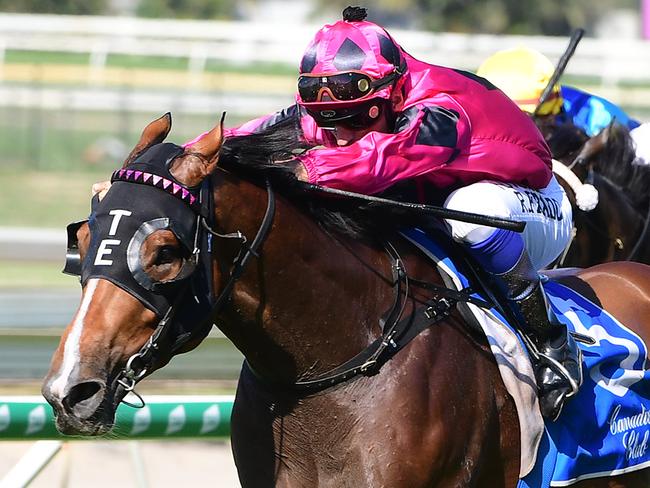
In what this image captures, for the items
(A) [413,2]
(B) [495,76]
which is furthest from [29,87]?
(A) [413,2]

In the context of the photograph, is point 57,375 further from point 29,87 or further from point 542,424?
point 29,87

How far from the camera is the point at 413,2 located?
43656 millimetres

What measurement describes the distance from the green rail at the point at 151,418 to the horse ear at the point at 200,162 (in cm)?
187

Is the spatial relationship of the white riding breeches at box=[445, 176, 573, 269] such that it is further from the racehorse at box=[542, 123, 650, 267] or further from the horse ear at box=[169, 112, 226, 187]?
the racehorse at box=[542, 123, 650, 267]

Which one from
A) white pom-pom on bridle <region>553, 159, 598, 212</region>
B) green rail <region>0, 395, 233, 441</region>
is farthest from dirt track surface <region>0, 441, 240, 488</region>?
white pom-pom on bridle <region>553, 159, 598, 212</region>

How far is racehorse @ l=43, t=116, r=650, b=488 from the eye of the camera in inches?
108

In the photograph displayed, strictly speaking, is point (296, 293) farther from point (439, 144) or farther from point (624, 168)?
point (624, 168)

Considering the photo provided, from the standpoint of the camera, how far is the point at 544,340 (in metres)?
3.52

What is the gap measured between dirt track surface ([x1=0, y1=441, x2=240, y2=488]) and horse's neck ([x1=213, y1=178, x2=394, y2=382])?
303 cm

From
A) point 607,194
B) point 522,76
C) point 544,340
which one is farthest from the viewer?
point 522,76

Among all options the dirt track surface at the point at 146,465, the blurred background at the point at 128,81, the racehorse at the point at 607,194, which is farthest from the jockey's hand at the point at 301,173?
the blurred background at the point at 128,81

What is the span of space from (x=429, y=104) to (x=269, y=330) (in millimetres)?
768

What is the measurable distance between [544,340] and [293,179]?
91 centimetres

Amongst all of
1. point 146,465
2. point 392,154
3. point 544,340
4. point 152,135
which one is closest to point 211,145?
point 152,135
